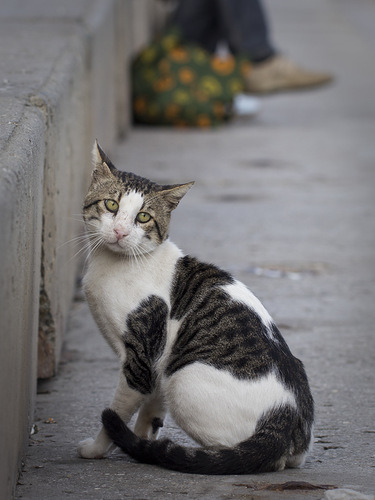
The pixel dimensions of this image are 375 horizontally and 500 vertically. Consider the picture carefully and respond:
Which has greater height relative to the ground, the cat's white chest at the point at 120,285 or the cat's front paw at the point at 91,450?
the cat's white chest at the point at 120,285

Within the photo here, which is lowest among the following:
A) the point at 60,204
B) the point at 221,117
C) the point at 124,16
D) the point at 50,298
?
the point at 50,298

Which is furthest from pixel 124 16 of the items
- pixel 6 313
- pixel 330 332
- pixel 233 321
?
pixel 6 313

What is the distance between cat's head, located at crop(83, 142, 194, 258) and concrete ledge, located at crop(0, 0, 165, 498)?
205 millimetres

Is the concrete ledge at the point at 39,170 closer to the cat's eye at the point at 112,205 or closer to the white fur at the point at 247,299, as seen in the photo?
the cat's eye at the point at 112,205

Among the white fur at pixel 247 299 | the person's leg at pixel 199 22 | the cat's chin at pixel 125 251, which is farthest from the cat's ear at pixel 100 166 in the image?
the person's leg at pixel 199 22

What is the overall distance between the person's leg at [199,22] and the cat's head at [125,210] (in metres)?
8.14

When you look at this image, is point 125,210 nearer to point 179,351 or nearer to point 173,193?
point 173,193

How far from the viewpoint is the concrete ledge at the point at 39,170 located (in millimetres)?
2678

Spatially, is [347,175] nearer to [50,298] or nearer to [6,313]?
[50,298]

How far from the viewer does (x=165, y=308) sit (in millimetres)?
3355

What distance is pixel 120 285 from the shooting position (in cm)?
338

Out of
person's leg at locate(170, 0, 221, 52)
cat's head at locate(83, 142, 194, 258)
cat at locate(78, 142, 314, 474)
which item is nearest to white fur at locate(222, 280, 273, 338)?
cat at locate(78, 142, 314, 474)

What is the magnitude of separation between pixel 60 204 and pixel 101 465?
4.56 feet

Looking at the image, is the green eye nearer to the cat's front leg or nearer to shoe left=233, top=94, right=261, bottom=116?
the cat's front leg
